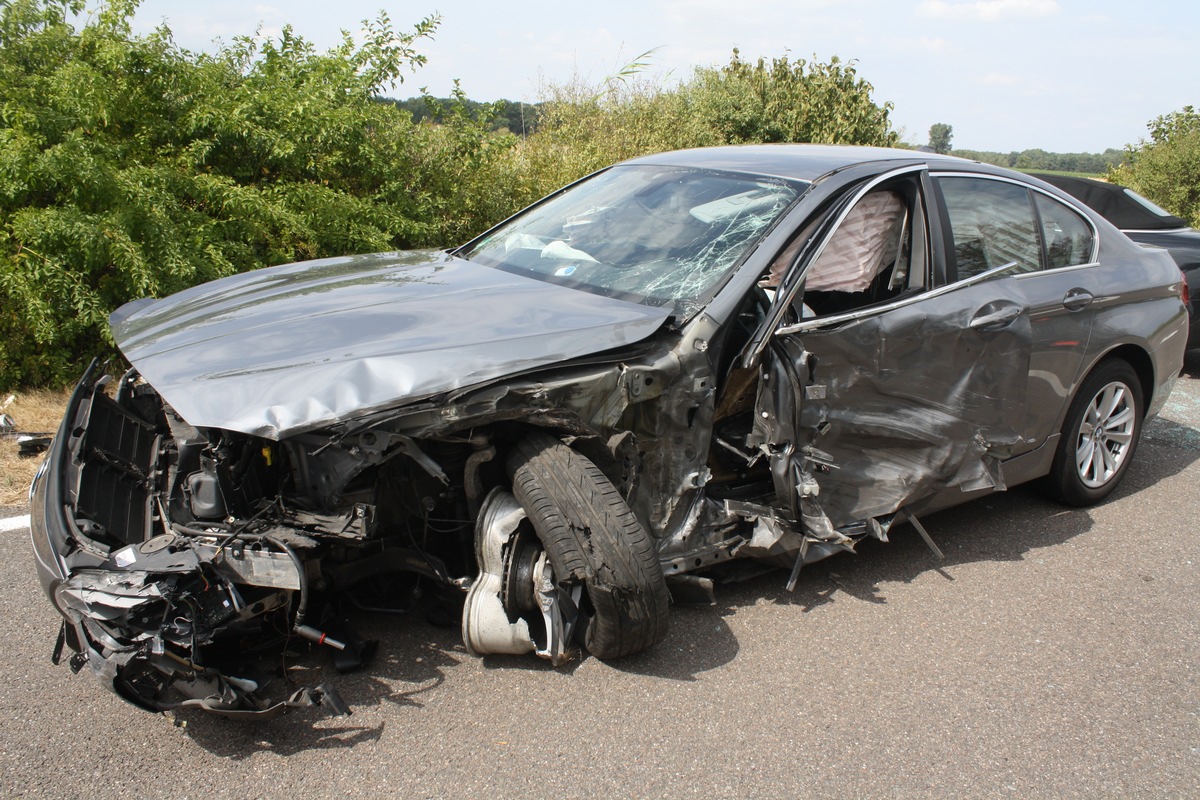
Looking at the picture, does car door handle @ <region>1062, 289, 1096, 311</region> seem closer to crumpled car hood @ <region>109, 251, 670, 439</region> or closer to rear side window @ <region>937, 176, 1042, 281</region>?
rear side window @ <region>937, 176, 1042, 281</region>

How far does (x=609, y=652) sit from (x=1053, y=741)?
4.84 ft

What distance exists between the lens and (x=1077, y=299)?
14.2 ft

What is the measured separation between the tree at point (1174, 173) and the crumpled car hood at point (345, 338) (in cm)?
1524

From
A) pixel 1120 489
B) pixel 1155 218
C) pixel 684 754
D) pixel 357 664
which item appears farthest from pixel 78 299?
pixel 1155 218

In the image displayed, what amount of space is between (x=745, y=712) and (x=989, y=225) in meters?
2.58

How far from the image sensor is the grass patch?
461cm

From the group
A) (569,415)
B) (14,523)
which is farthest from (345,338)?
(14,523)

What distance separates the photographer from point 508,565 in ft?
10.1

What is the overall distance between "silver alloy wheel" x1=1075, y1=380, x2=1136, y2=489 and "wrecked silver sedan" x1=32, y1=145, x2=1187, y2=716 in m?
0.36

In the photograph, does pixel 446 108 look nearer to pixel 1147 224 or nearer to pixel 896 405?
pixel 896 405

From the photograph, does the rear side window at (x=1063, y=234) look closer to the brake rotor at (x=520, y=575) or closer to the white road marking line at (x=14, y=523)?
the brake rotor at (x=520, y=575)

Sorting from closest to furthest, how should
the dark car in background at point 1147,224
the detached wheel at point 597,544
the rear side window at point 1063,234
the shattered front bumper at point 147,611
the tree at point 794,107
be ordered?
the shattered front bumper at point 147,611, the detached wheel at point 597,544, the rear side window at point 1063,234, the dark car in background at point 1147,224, the tree at point 794,107

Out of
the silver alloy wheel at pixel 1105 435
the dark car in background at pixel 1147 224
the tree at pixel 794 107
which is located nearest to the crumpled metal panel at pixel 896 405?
the silver alloy wheel at pixel 1105 435

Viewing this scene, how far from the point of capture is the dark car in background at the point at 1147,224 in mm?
7660
